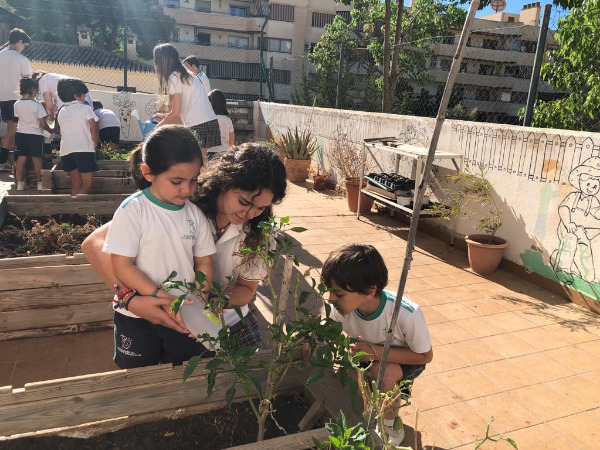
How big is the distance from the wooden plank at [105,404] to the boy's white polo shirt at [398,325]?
56cm

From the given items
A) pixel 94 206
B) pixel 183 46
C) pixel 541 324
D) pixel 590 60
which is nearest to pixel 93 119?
pixel 94 206

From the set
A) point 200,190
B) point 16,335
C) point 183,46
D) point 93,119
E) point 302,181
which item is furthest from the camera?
point 183,46

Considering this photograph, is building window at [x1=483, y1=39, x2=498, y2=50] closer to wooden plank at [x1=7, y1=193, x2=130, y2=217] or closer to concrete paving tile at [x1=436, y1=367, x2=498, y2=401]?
wooden plank at [x1=7, y1=193, x2=130, y2=217]

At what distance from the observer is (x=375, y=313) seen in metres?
2.00

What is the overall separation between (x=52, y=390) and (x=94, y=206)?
3.17 metres

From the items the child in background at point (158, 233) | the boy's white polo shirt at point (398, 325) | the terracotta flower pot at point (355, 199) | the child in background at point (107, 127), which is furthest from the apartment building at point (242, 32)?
the child in background at point (158, 233)

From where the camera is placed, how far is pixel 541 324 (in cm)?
366

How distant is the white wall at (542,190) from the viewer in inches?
151

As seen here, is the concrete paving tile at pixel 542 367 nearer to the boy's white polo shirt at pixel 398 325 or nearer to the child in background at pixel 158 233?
the boy's white polo shirt at pixel 398 325

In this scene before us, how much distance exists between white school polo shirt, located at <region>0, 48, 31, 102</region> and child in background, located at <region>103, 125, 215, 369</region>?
6.40 metres

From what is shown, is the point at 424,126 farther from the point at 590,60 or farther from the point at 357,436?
the point at 357,436

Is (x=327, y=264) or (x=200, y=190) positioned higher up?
(x=200, y=190)

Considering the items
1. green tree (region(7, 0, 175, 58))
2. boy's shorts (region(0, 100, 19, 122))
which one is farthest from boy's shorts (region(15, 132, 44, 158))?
green tree (region(7, 0, 175, 58))

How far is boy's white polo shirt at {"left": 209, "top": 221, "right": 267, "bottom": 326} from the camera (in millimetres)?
1773
